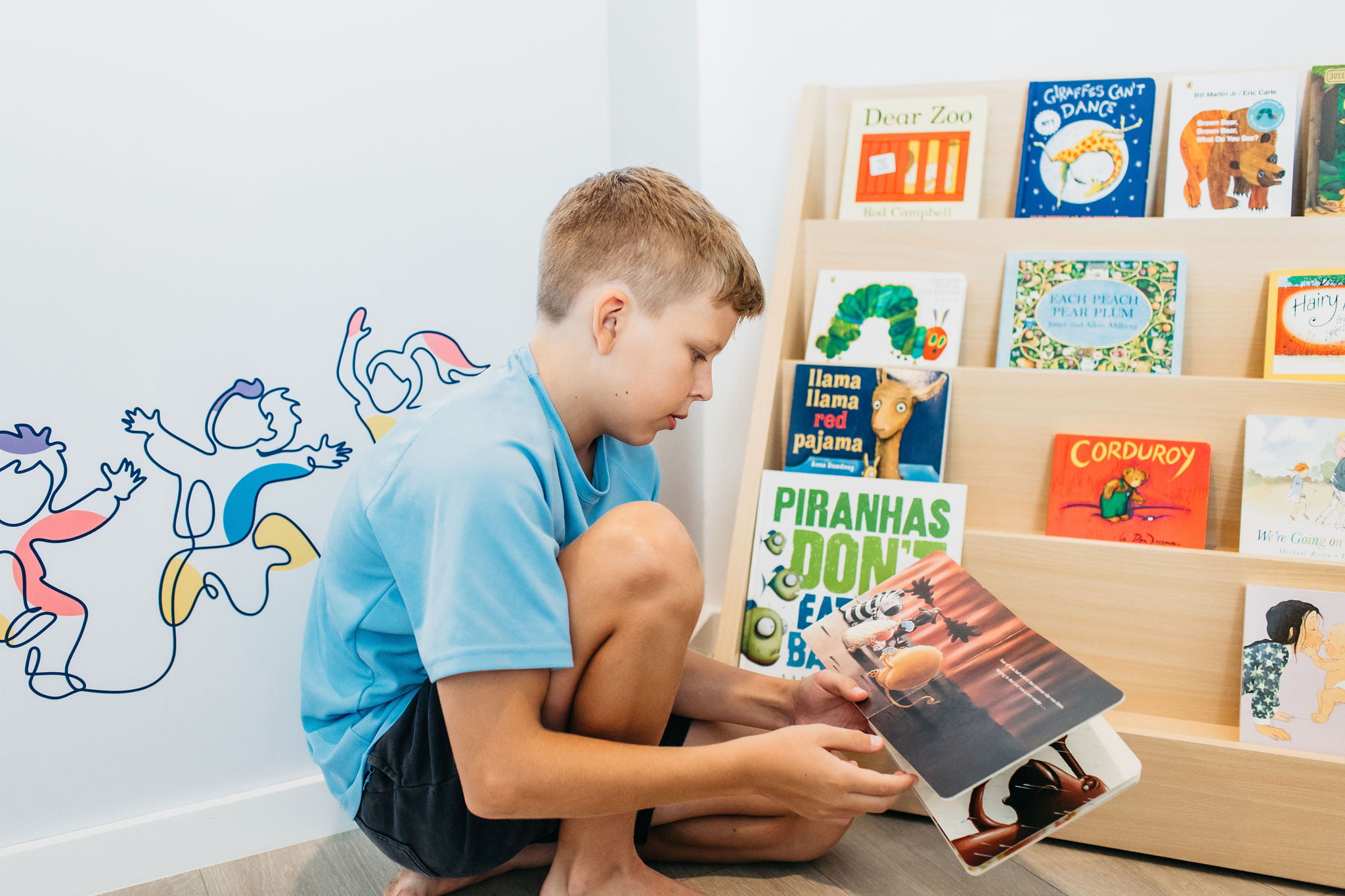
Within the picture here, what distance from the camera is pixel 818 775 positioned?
0.83 m

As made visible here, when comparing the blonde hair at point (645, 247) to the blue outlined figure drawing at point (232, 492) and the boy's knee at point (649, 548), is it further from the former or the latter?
the blue outlined figure drawing at point (232, 492)

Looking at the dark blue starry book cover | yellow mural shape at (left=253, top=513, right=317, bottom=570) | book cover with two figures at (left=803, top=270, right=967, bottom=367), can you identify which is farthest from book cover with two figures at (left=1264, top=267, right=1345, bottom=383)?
yellow mural shape at (left=253, top=513, right=317, bottom=570)

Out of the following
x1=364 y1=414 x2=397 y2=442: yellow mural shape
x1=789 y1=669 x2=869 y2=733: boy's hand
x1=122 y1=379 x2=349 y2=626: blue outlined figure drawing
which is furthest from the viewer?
x1=364 y1=414 x2=397 y2=442: yellow mural shape

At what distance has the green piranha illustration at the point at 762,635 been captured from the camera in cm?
128

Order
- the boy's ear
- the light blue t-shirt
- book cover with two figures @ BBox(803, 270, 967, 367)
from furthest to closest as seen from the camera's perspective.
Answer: book cover with two figures @ BBox(803, 270, 967, 367), the boy's ear, the light blue t-shirt

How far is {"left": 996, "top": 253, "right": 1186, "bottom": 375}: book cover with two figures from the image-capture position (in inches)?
49.3

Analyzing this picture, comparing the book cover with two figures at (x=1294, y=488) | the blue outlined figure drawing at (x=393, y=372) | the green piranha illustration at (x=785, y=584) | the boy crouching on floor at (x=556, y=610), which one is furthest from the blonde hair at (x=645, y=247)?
the book cover with two figures at (x=1294, y=488)

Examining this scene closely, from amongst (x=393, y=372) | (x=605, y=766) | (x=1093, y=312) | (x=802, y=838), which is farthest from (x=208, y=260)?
(x=1093, y=312)

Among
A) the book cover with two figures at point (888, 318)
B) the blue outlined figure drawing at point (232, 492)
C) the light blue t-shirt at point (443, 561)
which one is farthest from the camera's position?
the book cover with two figures at point (888, 318)

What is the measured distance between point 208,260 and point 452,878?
0.77 metres

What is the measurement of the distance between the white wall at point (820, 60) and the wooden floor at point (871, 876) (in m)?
0.62

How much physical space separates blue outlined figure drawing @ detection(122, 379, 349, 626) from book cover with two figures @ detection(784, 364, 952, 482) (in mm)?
673

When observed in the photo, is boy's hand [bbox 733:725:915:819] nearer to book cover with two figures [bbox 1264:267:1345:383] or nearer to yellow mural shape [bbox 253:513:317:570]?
yellow mural shape [bbox 253:513:317:570]

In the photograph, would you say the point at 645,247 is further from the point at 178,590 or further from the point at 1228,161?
the point at 1228,161
